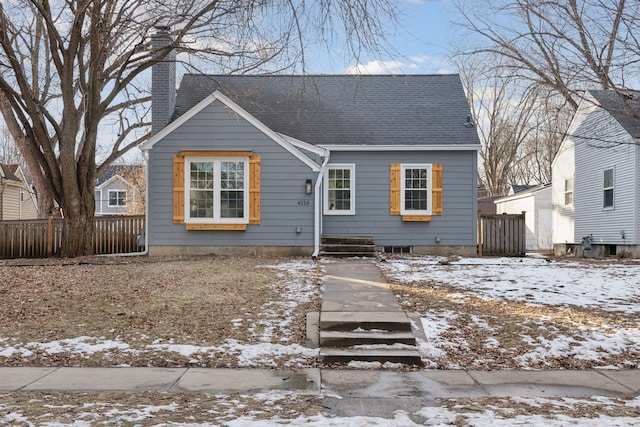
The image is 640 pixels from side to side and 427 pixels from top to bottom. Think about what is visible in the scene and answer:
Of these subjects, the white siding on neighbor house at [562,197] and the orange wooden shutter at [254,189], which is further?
the white siding on neighbor house at [562,197]

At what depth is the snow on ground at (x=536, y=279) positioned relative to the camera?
28.2 ft

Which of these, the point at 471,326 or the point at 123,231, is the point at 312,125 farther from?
the point at 471,326

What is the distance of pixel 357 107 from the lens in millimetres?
17359

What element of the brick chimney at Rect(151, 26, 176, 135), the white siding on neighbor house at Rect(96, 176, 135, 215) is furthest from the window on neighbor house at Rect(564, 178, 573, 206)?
the white siding on neighbor house at Rect(96, 176, 135, 215)

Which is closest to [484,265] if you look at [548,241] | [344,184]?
[344,184]

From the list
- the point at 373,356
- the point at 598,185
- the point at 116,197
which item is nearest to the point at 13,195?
the point at 116,197

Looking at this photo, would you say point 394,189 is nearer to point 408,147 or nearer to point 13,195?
point 408,147

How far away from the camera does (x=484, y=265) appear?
12625 millimetres

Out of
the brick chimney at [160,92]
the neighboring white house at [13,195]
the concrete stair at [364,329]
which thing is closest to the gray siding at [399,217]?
the brick chimney at [160,92]

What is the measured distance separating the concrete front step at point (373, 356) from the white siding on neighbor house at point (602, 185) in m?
12.4

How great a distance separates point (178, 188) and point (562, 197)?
15.9 meters

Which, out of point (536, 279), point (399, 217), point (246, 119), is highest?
point (246, 119)

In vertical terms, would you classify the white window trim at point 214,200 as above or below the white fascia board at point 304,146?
below

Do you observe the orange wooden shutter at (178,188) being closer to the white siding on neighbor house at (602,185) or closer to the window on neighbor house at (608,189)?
the white siding on neighbor house at (602,185)
